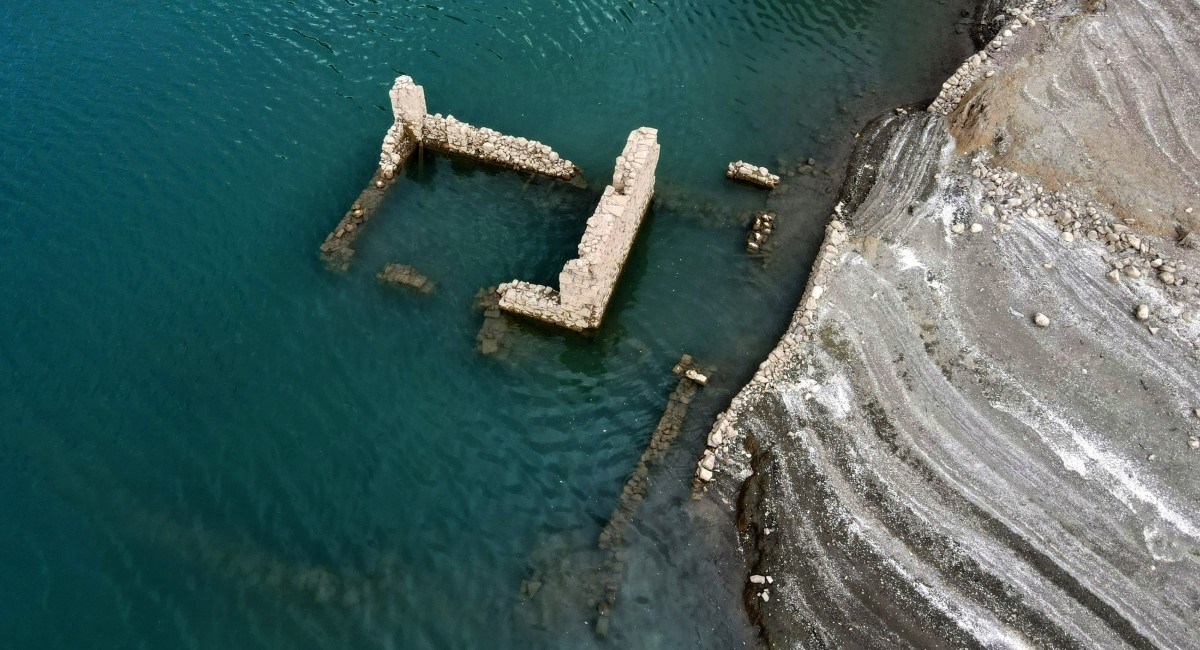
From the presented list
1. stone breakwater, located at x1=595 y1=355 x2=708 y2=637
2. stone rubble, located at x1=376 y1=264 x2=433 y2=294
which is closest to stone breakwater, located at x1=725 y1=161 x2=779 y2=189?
stone breakwater, located at x1=595 y1=355 x2=708 y2=637

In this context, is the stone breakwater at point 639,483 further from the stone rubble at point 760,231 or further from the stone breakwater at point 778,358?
the stone rubble at point 760,231

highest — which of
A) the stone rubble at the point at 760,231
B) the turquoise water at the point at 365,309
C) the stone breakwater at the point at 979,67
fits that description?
the stone breakwater at the point at 979,67

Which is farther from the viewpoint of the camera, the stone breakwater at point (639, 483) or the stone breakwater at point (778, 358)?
the stone breakwater at point (778, 358)

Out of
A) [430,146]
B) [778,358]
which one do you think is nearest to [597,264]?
[778,358]

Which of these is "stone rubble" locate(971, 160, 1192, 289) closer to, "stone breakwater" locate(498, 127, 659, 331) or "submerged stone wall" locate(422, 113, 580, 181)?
"stone breakwater" locate(498, 127, 659, 331)

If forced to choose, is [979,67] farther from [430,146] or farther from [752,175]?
[430,146]

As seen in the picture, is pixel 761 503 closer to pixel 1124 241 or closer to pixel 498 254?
pixel 498 254

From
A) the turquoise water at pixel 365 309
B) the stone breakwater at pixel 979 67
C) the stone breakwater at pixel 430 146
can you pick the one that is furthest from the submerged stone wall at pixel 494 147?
the stone breakwater at pixel 979 67
